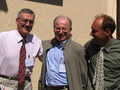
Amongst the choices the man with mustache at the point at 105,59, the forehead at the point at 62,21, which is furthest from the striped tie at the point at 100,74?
the forehead at the point at 62,21

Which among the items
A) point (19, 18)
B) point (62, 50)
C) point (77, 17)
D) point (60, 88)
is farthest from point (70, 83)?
point (77, 17)

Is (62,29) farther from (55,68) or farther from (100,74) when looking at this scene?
(100,74)

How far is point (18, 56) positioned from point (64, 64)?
2.31 ft

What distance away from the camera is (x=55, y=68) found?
2.28 metres

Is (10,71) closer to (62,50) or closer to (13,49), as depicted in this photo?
(13,49)

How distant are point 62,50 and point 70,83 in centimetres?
54

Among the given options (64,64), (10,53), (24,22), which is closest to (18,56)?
(10,53)

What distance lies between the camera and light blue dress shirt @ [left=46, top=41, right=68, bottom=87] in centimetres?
223

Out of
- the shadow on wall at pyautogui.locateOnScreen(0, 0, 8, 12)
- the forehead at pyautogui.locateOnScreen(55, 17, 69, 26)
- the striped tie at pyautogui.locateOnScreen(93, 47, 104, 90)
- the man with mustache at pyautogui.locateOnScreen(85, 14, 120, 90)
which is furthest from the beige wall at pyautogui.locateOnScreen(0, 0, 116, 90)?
the striped tie at pyautogui.locateOnScreen(93, 47, 104, 90)

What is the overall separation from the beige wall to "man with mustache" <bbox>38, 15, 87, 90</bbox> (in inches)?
68.4

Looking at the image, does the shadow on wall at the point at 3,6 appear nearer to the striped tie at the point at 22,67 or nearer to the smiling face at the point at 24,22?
the smiling face at the point at 24,22

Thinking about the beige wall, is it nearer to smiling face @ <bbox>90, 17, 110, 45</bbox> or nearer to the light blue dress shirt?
the light blue dress shirt

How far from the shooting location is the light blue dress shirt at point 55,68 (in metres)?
2.23

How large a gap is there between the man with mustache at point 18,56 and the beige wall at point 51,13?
1.54 m
